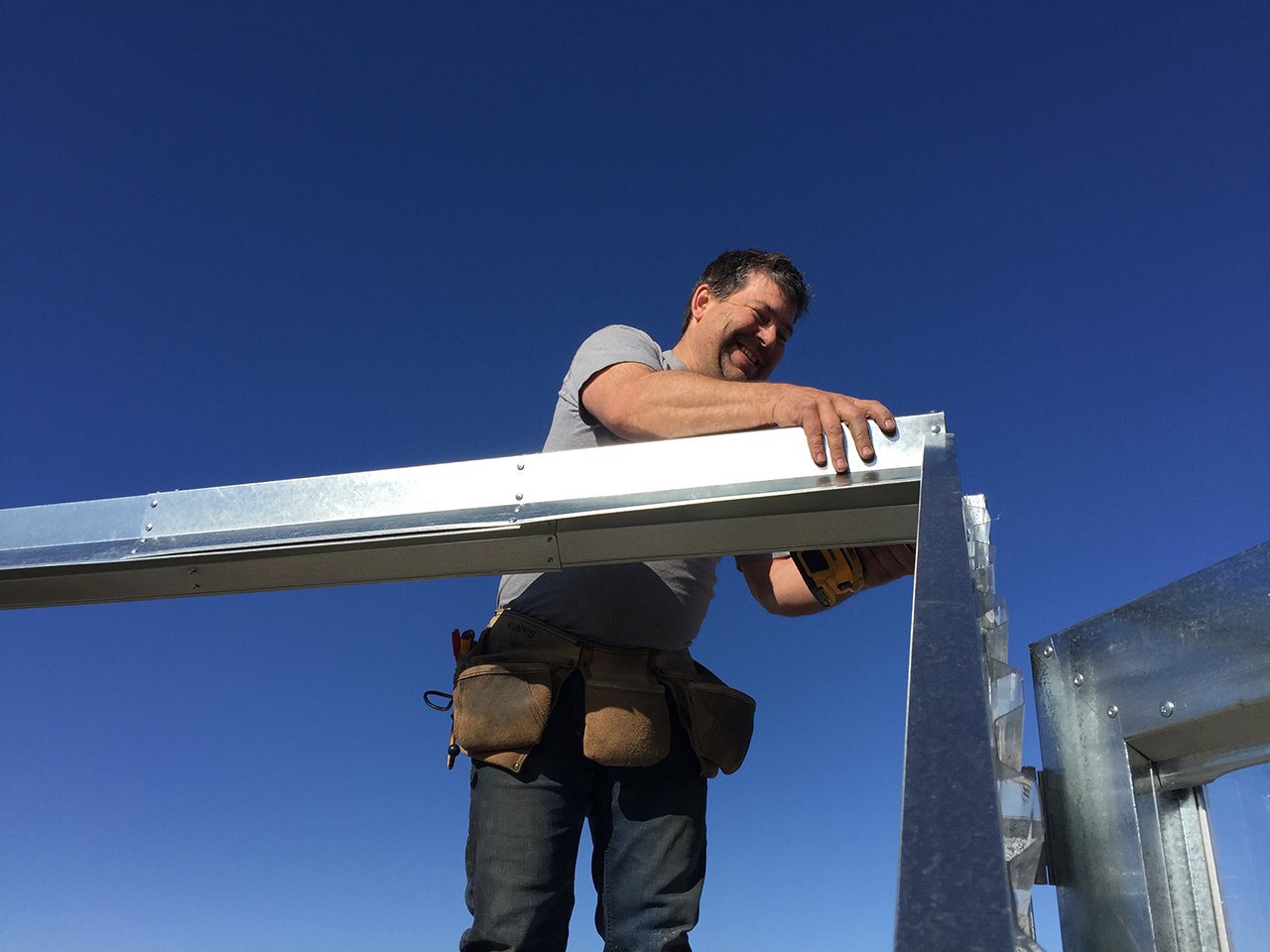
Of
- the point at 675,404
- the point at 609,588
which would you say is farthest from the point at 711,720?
the point at 675,404

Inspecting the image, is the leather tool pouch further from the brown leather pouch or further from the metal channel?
the metal channel

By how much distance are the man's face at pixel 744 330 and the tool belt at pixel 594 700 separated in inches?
31.6

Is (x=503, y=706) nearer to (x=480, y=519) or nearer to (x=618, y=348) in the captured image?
(x=480, y=519)

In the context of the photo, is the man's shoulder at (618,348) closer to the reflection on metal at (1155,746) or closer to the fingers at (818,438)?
the fingers at (818,438)

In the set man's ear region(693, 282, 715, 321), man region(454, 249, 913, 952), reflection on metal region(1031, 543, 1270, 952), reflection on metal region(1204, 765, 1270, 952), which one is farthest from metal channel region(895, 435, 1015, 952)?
man's ear region(693, 282, 715, 321)

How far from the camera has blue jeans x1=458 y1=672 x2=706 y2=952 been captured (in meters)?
1.69

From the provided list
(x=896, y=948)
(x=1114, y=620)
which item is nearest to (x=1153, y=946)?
(x=1114, y=620)

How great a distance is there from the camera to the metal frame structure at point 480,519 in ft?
4.11

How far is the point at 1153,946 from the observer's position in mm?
1023

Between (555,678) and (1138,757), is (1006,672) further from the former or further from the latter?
(555,678)

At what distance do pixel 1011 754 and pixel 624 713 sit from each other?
1.04 meters

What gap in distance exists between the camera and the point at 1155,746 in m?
1.12

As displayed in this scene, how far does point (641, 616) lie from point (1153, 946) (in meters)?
1.10

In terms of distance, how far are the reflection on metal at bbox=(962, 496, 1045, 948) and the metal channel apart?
0.04m
